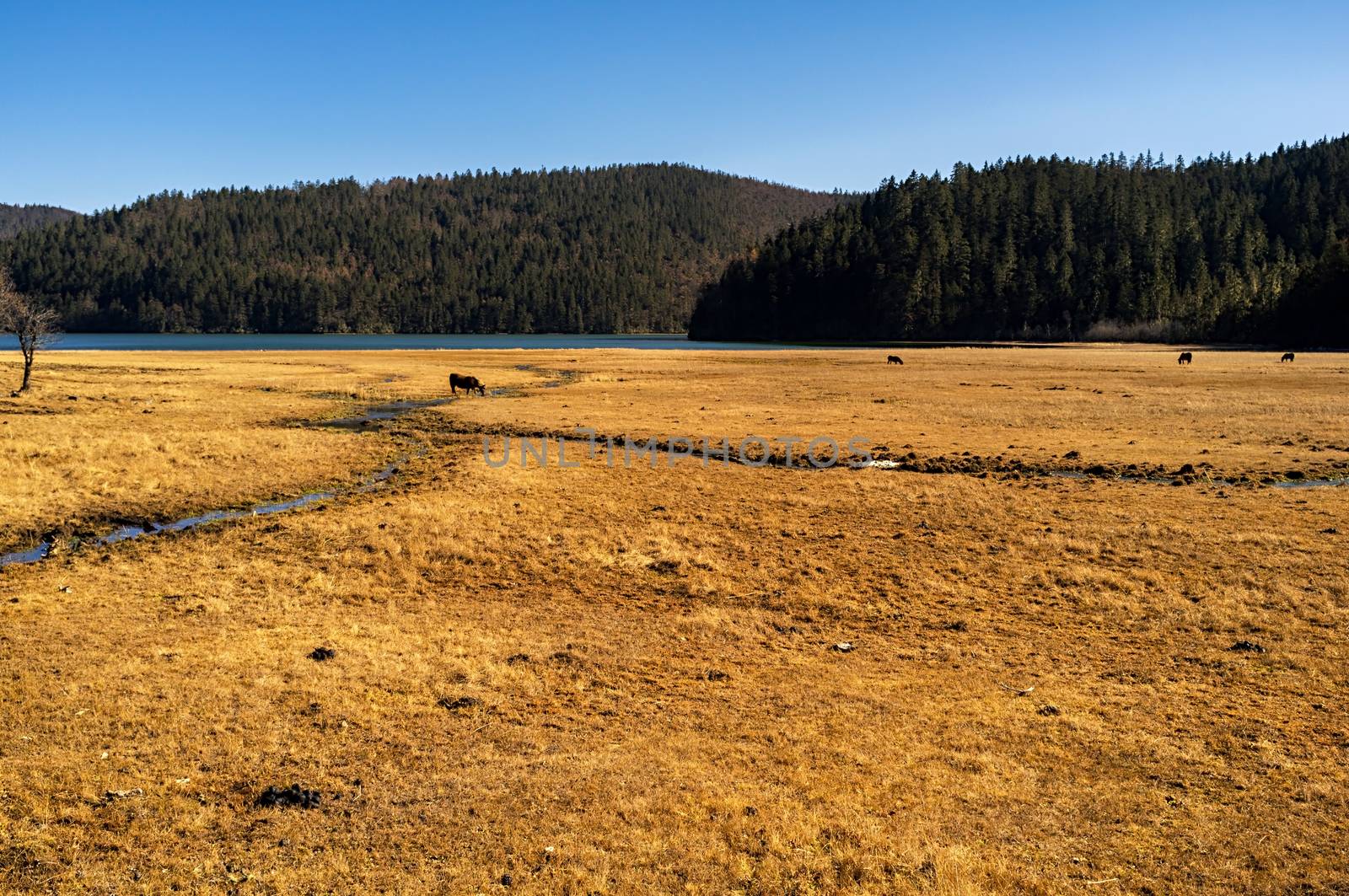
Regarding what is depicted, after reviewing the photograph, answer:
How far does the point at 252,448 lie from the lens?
29094 mm

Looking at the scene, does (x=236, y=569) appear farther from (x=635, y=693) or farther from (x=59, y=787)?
(x=635, y=693)

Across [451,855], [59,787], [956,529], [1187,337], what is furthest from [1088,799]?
[1187,337]

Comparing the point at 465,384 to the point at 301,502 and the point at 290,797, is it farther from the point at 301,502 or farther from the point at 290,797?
the point at 290,797

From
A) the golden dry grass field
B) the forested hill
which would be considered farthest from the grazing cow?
the forested hill

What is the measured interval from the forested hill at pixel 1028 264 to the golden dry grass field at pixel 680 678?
134110 mm

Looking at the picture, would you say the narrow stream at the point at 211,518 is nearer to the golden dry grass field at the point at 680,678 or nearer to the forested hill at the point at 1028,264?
the golden dry grass field at the point at 680,678

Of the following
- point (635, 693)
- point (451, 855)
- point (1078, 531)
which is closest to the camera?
point (451, 855)

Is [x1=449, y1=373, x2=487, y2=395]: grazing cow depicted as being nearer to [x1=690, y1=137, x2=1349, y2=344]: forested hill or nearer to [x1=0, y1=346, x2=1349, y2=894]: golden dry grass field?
[x1=0, y1=346, x2=1349, y2=894]: golden dry grass field

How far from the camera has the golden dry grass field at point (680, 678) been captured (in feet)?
23.4

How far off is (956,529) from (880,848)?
12.9 meters

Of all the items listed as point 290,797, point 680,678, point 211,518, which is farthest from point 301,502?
point 290,797

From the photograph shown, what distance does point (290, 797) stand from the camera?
7914 millimetres

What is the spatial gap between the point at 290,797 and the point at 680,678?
16.9ft

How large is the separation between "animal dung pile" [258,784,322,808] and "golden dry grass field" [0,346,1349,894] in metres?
0.16
